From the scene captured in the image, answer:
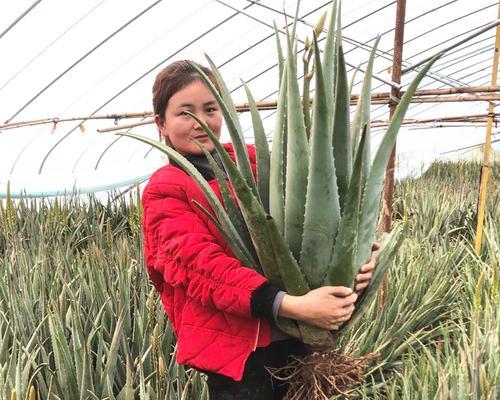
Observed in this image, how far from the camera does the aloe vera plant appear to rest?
2.40 ft

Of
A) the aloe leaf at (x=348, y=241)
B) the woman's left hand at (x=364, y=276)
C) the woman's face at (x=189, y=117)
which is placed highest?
the woman's face at (x=189, y=117)

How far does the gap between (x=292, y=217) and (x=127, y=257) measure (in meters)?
1.34

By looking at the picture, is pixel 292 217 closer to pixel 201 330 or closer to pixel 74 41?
pixel 201 330

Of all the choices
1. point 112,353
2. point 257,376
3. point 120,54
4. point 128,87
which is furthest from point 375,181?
point 128,87

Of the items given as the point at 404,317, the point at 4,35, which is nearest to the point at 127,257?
the point at 404,317

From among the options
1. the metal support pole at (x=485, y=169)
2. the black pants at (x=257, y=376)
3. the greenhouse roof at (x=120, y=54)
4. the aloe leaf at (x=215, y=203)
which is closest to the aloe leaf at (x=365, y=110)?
the aloe leaf at (x=215, y=203)

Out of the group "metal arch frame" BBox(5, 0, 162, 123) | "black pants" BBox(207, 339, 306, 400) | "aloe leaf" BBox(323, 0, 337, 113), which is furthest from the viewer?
"metal arch frame" BBox(5, 0, 162, 123)

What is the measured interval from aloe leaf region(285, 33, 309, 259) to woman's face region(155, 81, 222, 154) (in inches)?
10.0

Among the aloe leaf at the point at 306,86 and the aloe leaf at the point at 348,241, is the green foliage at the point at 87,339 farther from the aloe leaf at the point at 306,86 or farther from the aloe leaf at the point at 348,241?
the aloe leaf at the point at 306,86

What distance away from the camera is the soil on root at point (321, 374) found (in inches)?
33.5

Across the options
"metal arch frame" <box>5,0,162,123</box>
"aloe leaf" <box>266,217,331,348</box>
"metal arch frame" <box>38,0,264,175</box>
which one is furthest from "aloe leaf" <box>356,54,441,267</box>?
"metal arch frame" <box>38,0,264,175</box>

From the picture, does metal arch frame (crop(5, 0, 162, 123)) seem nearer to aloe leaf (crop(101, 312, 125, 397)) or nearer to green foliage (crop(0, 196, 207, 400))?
green foliage (crop(0, 196, 207, 400))

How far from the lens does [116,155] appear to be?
276 inches

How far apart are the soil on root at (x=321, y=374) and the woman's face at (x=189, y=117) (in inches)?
17.3
